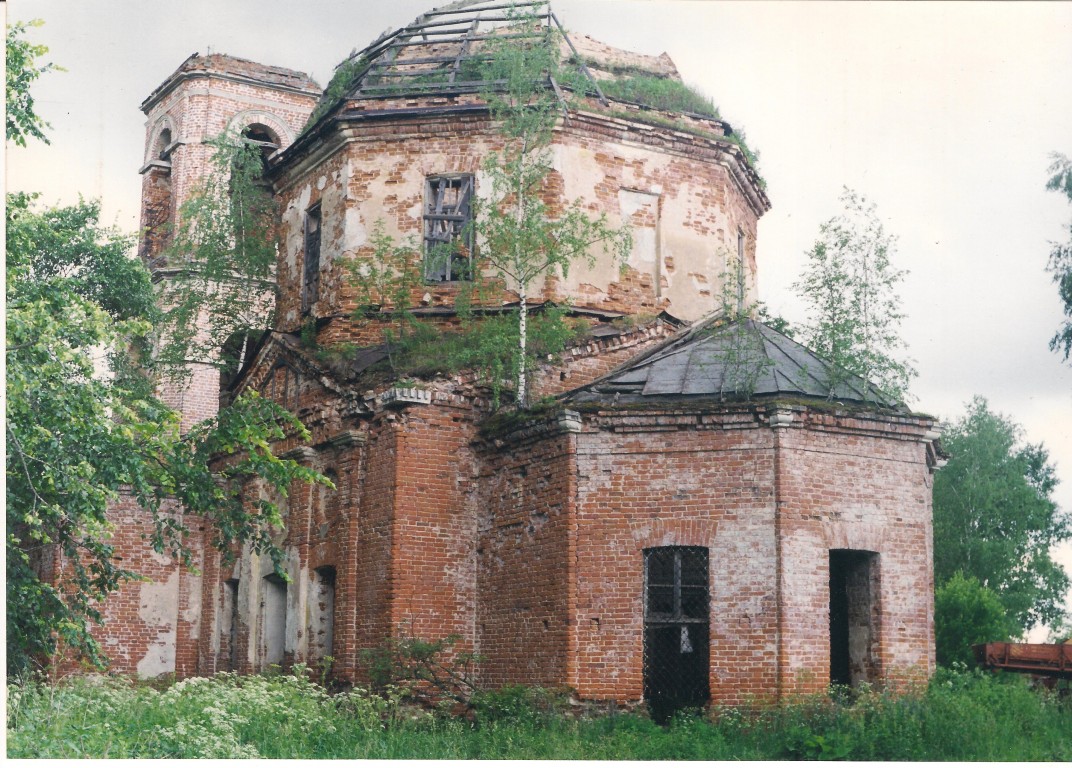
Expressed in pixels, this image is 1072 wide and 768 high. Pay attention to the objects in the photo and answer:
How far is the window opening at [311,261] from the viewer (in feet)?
56.6

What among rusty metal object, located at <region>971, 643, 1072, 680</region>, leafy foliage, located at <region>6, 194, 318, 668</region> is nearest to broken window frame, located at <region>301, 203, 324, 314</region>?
leafy foliage, located at <region>6, 194, 318, 668</region>

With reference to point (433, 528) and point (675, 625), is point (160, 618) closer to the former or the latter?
point (433, 528)

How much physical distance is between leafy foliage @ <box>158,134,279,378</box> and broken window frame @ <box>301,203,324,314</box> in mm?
882

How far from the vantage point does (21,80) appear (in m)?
12.6

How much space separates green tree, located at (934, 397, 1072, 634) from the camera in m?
25.8

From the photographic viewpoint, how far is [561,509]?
1319 centimetres

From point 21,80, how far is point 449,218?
5.48 metres

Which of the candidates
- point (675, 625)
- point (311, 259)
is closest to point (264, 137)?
point (311, 259)

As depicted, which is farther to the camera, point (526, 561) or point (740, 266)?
point (740, 266)

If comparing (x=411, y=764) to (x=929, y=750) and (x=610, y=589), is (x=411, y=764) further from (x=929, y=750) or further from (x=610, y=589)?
(x=929, y=750)

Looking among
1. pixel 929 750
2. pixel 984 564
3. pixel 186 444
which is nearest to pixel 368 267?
pixel 186 444

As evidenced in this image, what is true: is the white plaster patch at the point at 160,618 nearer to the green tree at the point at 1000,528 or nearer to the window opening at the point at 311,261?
the window opening at the point at 311,261

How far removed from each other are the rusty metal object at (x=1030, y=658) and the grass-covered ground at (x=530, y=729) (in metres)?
4.08

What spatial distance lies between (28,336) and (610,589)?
5.90 metres
